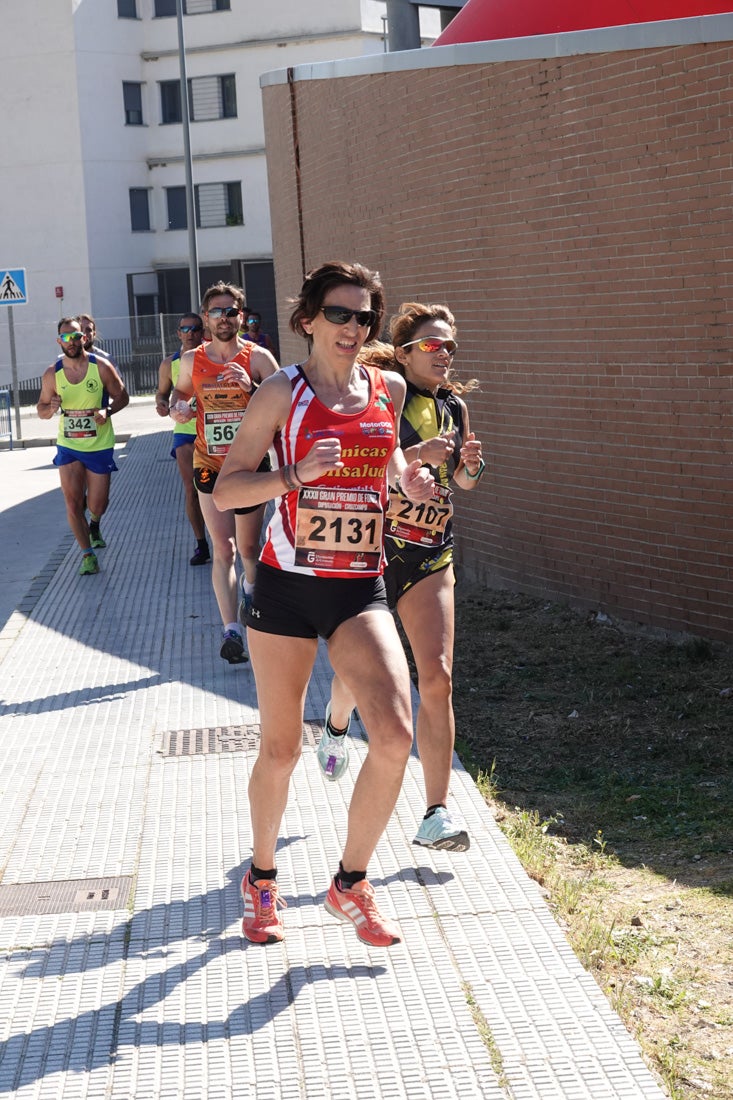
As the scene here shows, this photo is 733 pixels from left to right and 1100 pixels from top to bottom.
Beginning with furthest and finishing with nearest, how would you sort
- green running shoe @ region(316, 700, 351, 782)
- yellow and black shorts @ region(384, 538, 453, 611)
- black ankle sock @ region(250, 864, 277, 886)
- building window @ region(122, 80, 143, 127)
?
building window @ region(122, 80, 143, 127)
green running shoe @ region(316, 700, 351, 782)
yellow and black shorts @ region(384, 538, 453, 611)
black ankle sock @ region(250, 864, 277, 886)

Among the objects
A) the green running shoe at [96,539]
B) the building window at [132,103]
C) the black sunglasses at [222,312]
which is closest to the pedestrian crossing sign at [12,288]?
the green running shoe at [96,539]

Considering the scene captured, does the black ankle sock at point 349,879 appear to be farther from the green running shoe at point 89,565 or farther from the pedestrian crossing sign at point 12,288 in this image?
the pedestrian crossing sign at point 12,288

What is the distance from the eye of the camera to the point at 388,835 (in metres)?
5.32

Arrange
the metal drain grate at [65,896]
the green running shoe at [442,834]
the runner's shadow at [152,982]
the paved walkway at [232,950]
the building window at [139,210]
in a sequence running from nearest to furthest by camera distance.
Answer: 1. the paved walkway at [232,950]
2. the runner's shadow at [152,982]
3. the metal drain grate at [65,896]
4. the green running shoe at [442,834]
5. the building window at [139,210]

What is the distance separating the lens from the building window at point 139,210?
160ft

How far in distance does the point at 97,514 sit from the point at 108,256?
37622 mm

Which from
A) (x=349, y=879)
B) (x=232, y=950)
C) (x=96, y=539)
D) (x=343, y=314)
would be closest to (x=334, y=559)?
(x=343, y=314)

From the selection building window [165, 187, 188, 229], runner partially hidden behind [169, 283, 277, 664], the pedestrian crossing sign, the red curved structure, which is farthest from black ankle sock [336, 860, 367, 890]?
building window [165, 187, 188, 229]


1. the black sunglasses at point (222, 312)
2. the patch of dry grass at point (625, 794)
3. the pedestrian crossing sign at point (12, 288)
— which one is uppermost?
the pedestrian crossing sign at point (12, 288)

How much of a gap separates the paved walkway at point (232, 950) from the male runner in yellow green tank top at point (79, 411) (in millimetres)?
4181

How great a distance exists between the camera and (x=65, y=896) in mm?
4914

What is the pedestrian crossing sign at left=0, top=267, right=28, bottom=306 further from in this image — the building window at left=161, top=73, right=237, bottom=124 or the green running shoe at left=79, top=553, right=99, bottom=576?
the building window at left=161, top=73, right=237, bottom=124

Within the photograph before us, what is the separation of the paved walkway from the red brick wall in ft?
8.70

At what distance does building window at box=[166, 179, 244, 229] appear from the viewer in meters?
49.4
